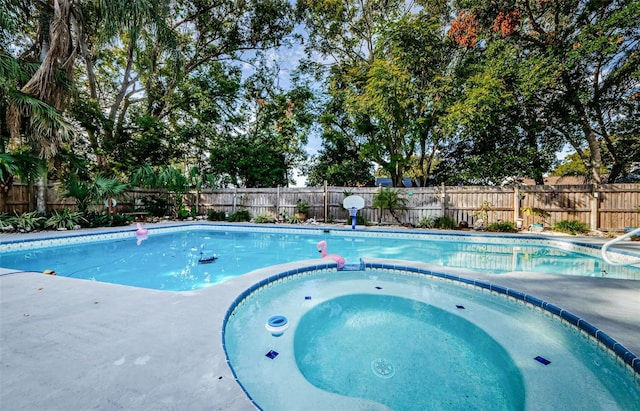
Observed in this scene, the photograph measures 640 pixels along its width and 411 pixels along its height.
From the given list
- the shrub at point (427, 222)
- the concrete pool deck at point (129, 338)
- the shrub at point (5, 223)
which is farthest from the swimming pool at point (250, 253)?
the shrub at point (5, 223)

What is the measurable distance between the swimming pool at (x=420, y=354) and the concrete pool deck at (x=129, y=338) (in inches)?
8.9

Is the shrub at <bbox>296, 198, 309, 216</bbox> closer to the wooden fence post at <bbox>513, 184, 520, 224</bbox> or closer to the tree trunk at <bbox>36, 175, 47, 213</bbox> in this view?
the wooden fence post at <bbox>513, 184, 520, 224</bbox>

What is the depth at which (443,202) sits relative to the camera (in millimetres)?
10336

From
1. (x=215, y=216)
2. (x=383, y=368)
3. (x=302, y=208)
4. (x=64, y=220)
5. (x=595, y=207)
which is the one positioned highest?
(x=595, y=207)

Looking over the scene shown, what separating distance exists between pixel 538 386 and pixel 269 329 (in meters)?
2.09

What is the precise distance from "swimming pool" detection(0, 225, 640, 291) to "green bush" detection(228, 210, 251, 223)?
8.27 ft

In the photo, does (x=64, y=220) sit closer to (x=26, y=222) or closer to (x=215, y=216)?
(x=26, y=222)

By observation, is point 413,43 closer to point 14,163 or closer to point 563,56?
point 563,56

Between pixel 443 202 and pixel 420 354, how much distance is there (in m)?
9.02

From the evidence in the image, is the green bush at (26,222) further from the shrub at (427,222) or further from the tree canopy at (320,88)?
the shrub at (427,222)

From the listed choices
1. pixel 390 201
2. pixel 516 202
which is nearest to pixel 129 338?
pixel 390 201

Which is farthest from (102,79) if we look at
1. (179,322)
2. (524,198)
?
(524,198)

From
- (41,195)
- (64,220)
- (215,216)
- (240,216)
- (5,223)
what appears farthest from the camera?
(215,216)

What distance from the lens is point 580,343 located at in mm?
2297
